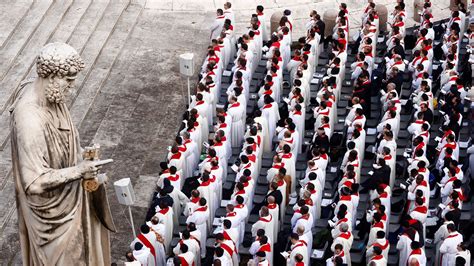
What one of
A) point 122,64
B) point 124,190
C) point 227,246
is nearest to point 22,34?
point 122,64

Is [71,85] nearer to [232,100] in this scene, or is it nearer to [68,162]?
[68,162]

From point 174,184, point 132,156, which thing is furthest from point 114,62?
point 174,184

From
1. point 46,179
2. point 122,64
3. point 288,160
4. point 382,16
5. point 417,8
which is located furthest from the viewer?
point 417,8

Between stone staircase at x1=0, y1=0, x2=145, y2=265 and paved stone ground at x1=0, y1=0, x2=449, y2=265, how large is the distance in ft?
0.08

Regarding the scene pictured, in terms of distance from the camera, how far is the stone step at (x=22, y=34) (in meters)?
24.6

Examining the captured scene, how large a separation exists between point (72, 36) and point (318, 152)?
8450mm

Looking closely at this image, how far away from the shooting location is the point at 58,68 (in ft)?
31.7

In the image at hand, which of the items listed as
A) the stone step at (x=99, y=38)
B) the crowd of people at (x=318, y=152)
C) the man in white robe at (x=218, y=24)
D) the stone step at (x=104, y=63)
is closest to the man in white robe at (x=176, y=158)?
the crowd of people at (x=318, y=152)

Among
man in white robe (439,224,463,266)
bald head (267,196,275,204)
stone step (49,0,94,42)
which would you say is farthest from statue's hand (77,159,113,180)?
stone step (49,0,94,42)

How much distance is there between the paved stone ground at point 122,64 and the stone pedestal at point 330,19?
101 centimetres

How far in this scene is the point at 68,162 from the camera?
32.9 feet

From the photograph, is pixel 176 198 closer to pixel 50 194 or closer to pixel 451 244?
pixel 451 244

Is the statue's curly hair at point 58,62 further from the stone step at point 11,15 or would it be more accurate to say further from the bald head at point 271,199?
the stone step at point 11,15

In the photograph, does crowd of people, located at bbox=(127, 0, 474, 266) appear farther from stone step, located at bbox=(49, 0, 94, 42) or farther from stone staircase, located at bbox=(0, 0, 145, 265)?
stone step, located at bbox=(49, 0, 94, 42)
